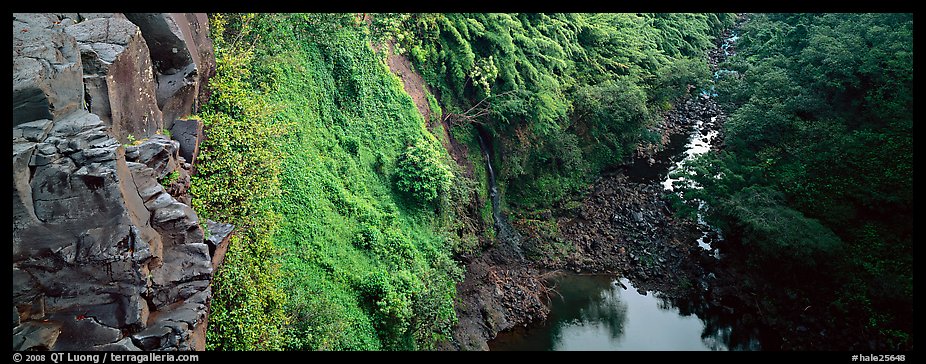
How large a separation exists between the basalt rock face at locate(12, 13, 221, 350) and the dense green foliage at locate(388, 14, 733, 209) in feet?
28.7

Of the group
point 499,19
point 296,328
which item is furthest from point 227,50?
point 499,19

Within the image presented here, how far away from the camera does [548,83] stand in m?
18.8

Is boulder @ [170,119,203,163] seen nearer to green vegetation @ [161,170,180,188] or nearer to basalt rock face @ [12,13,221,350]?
green vegetation @ [161,170,180,188]

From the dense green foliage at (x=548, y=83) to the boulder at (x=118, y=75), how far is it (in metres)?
7.46

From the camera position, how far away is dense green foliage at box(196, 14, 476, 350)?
32.2 ft

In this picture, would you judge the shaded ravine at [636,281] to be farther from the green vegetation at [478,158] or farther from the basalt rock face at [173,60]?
the basalt rock face at [173,60]

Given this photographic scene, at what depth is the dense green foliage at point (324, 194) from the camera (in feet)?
32.2

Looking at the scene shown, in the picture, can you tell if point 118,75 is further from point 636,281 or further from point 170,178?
point 636,281

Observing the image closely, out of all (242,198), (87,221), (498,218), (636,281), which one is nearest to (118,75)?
(87,221)

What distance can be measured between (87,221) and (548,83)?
1487cm

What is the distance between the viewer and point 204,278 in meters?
8.16

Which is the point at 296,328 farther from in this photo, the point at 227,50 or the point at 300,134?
the point at 227,50

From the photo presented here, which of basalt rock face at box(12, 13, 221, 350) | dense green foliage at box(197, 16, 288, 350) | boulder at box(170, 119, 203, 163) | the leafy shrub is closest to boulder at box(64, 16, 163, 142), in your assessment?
basalt rock face at box(12, 13, 221, 350)

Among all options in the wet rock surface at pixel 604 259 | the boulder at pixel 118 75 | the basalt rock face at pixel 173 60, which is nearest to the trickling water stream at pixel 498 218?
the wet rock surface at pixel 604 259
